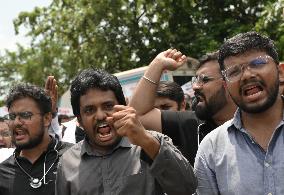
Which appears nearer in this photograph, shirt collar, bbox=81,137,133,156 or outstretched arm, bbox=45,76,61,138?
shirt collar, bbox=81,137,133,156

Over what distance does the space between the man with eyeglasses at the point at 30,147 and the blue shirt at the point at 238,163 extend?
1319mm

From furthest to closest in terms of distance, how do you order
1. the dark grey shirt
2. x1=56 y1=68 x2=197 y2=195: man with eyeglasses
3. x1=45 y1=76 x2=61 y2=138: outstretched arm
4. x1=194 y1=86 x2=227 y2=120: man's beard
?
x1=45 y1=76 x2=61 y2=138: outstretched arm, x1=194 y1=86 x2=227 y2=120: man's beard, x1=56 y1=68 x2=197 y2=195: man with eyeglasses, the dark grey shirt

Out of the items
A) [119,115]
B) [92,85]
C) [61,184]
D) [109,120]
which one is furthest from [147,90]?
[119,115]

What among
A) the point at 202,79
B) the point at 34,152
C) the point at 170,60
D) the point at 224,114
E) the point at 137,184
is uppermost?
the point at 170,60

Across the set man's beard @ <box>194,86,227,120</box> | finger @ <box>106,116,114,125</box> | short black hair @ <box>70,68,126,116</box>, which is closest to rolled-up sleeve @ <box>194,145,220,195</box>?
finger @ <box>106,116,114,125</box>

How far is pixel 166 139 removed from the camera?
293 centimetres

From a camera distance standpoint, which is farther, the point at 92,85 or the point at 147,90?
the point at 147,90

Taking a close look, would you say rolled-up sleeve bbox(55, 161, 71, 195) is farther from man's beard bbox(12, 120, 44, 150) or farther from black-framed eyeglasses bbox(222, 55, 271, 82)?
black-framed eyeglasses bbox(222, 55, 271, 82)

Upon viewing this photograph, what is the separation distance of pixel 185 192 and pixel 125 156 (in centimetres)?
48

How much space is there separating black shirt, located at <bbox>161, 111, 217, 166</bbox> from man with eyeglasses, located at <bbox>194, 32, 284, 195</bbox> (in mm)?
973

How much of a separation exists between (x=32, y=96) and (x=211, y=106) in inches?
48.7

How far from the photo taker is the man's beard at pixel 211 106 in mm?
3943

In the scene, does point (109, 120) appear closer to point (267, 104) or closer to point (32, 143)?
point (267, 104)

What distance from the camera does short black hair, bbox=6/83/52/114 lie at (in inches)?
163
